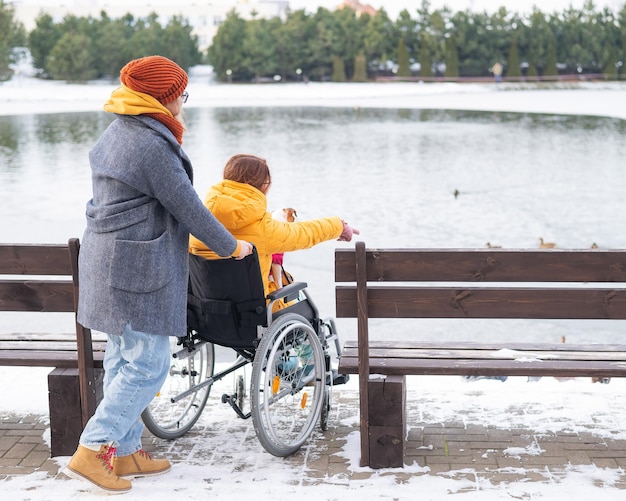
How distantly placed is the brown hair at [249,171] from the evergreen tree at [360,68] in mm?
75532

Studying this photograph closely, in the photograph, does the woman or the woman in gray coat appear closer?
the woman in gray coat

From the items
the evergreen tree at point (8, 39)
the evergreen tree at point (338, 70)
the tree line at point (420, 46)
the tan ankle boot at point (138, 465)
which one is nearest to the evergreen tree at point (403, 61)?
the tree line at point (420, 46)

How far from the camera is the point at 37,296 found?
12.8ft

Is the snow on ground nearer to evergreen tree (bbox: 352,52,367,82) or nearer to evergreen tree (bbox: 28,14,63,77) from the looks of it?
evergreen tree (bbox: 352,52,367,82)

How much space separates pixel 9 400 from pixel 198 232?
170 centimetres

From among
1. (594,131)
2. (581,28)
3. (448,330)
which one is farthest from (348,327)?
(581,28)

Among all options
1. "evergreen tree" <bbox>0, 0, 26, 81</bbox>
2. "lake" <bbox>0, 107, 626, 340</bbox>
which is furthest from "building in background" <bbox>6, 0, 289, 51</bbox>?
"lake" <bbox>0, 107, 626, 340</bbox>

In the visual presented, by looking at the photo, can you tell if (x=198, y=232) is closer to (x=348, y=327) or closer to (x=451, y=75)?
(x=348, y=327)

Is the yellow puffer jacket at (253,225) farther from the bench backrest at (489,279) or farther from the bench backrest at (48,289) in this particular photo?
the bench backrest at (48,289)

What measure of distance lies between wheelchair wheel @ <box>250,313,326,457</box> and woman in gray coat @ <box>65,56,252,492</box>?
0.34m

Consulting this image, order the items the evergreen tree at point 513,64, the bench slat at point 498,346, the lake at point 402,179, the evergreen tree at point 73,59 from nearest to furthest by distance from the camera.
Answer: the bench slat at point 498,346
the lake at point 402,179
the evergreen tree at point 73,59
the evergreen tree at point 513,64

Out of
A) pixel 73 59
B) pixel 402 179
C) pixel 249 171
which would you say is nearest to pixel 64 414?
pixel 249 171

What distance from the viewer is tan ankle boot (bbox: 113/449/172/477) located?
12.0ft

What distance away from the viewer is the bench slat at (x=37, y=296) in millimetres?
3875
